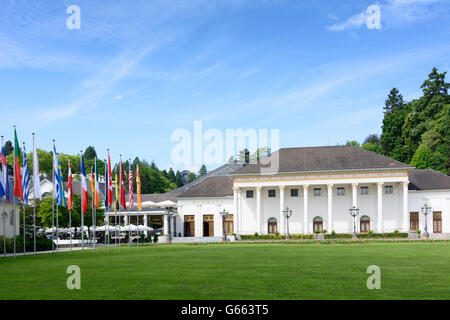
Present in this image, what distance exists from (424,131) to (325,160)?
3292 centimetres

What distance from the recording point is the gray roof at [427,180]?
6994cm

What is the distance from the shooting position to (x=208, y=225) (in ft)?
259

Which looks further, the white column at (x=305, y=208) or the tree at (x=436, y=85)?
the tree at (x=436, y=85)

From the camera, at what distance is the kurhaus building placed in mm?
69625

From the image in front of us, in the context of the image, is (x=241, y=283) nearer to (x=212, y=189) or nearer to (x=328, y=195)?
(x=328, y=195)

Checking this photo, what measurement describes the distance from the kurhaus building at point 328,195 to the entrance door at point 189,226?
A: 83 centimetres

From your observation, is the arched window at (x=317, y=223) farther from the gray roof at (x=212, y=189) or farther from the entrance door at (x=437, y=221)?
the entrance door at (x=437, y=221)

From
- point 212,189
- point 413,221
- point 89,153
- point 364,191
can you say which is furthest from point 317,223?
point 89,153

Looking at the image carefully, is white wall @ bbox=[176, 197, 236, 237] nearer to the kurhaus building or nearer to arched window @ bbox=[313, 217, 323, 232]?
the kurhaus building

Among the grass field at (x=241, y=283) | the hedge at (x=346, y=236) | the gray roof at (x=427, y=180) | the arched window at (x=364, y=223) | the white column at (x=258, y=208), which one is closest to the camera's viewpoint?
the grass field at (x=241, y=283)

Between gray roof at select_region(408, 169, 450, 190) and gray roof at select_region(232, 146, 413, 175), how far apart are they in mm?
5231

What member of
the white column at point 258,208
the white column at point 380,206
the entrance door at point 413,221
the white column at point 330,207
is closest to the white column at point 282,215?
the white column at point 258,208

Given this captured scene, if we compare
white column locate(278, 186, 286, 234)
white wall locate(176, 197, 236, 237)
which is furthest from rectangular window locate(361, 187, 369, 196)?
white wall locate(176, 197, 236, 237)
